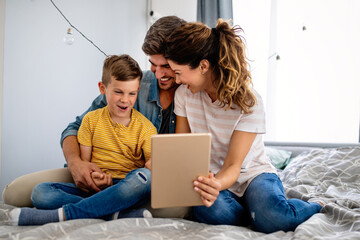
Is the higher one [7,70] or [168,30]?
→ [168,30]

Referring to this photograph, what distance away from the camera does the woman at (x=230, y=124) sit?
116cm

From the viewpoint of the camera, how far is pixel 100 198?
1.14m

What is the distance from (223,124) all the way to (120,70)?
49 centimetres

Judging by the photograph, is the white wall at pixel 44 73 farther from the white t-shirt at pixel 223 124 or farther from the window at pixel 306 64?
the window at pixel 306 64

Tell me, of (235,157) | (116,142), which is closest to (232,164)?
(235,157)

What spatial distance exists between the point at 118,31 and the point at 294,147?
5.95ft

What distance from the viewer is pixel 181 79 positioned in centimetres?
131

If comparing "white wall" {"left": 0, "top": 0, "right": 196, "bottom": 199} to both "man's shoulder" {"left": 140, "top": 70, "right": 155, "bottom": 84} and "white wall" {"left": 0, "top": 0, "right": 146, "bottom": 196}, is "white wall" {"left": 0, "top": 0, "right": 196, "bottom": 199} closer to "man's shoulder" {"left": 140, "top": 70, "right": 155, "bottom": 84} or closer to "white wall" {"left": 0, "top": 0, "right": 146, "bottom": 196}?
"white wall" {"left": 0, "top": 0, "right": 146, "bottom": 196}

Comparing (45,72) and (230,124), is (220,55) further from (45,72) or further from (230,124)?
(45,72)

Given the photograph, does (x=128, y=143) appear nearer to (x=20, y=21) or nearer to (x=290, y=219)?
(x=290, y=219)

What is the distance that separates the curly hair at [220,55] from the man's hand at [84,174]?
54 cm

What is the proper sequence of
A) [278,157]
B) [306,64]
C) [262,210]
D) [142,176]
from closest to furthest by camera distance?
1. [262,210]
2. [142,176]
3. [278,157]
4. [306,64]

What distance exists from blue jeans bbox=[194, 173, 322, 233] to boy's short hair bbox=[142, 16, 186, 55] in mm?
672

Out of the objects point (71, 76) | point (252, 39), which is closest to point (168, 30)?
point (71, 76)
